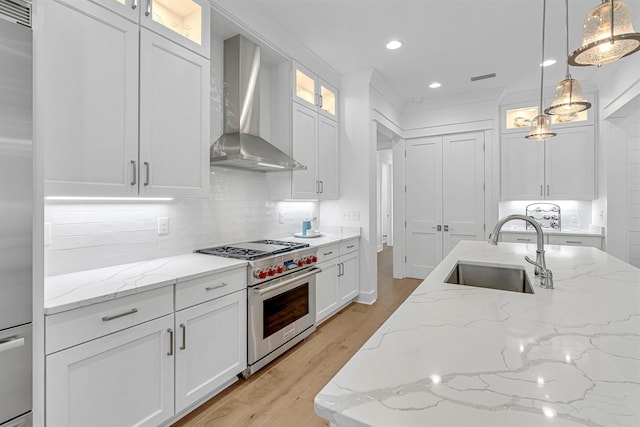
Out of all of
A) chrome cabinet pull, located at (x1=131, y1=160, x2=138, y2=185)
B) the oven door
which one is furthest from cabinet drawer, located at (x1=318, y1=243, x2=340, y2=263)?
chrome cabinet pull, located at (x1=131, y1=160, x2=138, y2=185)

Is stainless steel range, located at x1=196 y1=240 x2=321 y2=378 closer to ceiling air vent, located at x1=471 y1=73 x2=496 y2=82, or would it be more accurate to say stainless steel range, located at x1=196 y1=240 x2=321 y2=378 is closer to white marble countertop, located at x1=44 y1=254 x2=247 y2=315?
white marble countertop, located at x1=44 y1=254 x2=247 y2=315

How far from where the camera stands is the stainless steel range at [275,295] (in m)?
2.27

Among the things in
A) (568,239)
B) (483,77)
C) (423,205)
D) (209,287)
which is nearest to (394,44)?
(483,77)

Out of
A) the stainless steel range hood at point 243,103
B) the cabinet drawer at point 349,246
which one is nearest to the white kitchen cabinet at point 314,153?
the stainless steel range hood at point 243,103

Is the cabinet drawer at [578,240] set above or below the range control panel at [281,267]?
above

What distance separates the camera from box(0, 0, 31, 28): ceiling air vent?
42.8 inches

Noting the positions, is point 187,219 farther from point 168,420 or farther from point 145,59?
point 168,420

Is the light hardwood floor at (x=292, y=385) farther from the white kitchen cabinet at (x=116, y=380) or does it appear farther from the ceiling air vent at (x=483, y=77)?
the ceiling air vent at (x=483, y=77)

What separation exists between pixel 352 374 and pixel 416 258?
15.8 feet

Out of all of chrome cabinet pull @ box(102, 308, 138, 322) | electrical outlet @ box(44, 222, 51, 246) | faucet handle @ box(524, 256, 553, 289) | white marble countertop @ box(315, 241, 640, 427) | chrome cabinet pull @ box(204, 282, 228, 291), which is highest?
electrical outlet @ box(44, 222, 51, 246)

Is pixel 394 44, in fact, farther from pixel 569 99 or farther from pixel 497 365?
pixel 497 365

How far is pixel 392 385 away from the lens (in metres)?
0.66

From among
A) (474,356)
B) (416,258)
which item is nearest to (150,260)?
(474,356)

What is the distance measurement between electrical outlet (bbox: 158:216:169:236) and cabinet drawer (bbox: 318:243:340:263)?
142 centimetres
